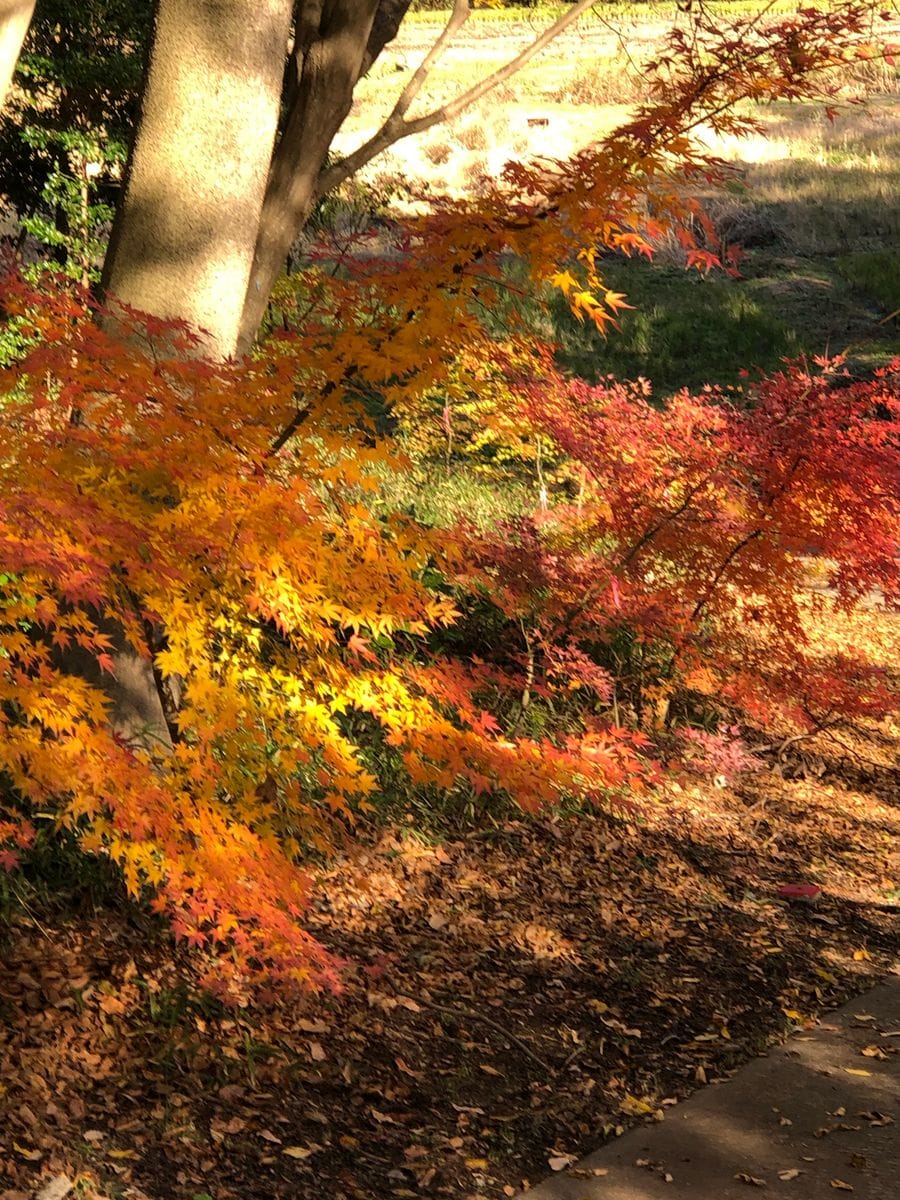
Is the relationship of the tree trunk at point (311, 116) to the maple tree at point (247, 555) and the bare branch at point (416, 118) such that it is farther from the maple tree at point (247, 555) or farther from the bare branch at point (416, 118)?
the maple tree at point (247, 555)

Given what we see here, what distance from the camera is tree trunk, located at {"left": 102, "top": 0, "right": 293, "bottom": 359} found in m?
4.54

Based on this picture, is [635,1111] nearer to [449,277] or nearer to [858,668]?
[449,277]

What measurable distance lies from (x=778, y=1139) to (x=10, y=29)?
496 cm

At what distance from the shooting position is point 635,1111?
426 centimetres

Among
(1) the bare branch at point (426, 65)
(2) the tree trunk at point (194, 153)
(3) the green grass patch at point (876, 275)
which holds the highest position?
(3) the green grass patch at point (876, 275)

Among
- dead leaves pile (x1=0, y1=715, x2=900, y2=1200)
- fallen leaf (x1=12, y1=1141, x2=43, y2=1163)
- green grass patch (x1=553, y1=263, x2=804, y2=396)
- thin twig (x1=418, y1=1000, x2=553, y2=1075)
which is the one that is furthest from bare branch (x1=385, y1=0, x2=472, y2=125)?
green grass patch (x1=553, y1=263, x2=804, y2=396)

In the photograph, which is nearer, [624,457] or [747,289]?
[624,457]

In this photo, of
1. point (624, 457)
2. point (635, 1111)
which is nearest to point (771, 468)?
point (624, 457)

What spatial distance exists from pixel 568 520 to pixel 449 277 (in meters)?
3.15

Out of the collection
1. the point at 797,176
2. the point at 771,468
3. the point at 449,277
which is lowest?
the point at 771,468

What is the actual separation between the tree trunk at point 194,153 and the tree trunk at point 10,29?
2.85ft

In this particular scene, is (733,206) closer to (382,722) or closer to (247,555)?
(382,722)

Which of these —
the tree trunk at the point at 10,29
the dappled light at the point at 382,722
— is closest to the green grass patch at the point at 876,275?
the dappled light at the point at 382,722

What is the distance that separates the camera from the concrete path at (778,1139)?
12.3 ft
